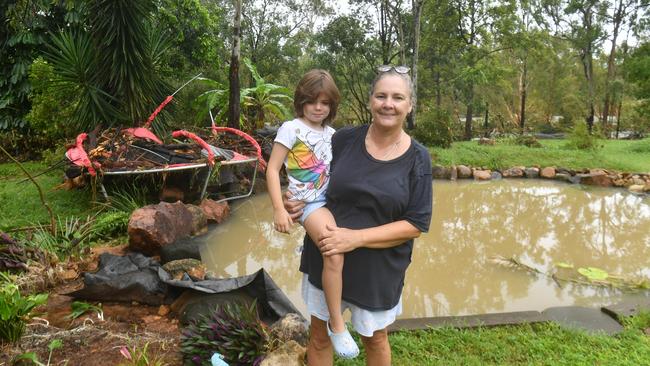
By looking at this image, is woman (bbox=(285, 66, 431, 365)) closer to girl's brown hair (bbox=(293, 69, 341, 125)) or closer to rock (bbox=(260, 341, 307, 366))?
girl's brown hair (bbox=(293, 69, 341, 125))

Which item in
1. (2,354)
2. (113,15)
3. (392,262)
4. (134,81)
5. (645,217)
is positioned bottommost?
(645,217)

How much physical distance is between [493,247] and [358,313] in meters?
3.66

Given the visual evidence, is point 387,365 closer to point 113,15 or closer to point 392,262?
point 392,262

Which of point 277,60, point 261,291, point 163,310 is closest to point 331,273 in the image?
point 261,291

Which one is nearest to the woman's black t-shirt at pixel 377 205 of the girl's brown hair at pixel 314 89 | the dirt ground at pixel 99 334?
the girl's brown hair at pixel 314 89

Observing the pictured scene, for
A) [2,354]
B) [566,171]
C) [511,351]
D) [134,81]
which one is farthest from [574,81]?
[2,354]

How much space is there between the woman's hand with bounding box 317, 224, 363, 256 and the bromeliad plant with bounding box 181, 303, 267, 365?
83 centimetres

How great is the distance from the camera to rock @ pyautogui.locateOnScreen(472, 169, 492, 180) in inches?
341

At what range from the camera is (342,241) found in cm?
153

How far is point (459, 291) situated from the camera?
3.74 metres

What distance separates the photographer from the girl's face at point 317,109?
5.78ft

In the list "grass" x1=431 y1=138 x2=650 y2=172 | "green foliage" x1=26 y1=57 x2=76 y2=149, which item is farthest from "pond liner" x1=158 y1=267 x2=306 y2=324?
"grass" x1=431 y1=138 x2=650 y2=172

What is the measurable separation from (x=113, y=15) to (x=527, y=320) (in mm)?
6105

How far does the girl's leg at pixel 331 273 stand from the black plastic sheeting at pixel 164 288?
127 cm
